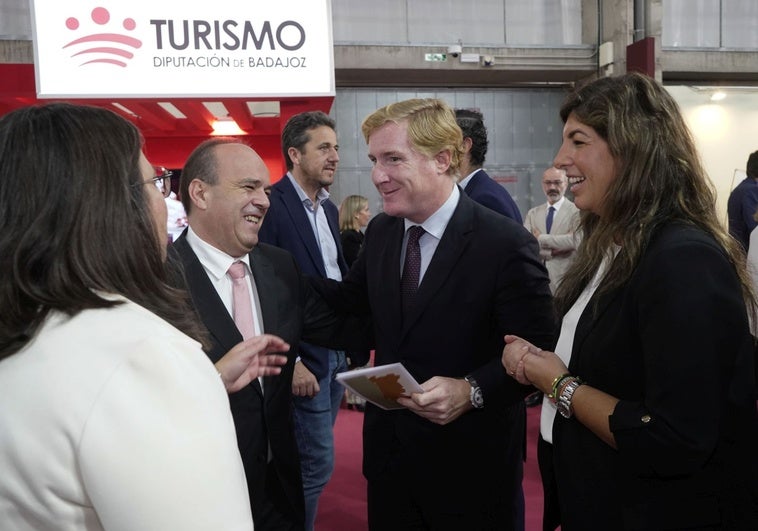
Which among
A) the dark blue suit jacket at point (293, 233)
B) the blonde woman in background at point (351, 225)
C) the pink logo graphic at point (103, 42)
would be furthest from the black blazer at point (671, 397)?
the blonde woman in background at point (351, 225)

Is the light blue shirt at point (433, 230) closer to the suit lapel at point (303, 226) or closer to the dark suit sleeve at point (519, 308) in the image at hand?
the dark suit sleeve at point (519, 308)

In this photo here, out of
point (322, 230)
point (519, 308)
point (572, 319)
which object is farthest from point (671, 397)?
point (322, 230)

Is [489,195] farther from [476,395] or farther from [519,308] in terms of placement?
[476,395]

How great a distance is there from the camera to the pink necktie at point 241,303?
6.85 ft

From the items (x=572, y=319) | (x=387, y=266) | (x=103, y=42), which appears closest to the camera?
(x=572, y=319)

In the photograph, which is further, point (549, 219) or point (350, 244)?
point (350, 244)

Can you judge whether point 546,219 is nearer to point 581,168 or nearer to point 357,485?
point 357,485

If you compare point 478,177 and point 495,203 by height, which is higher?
point 478,177

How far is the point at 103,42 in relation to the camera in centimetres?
455

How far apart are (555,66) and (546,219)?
550 cm

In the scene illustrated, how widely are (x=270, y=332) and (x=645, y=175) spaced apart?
1172mm

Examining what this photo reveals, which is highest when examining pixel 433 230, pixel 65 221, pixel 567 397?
pixel 65 221

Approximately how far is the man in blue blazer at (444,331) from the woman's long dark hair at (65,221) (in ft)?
3.69

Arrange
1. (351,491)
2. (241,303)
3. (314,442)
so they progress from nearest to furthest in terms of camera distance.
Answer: (241,303) < (314,442) < (351,491)
